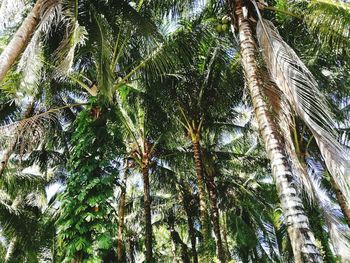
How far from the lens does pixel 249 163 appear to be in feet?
45.1

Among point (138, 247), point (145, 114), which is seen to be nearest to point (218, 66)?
point (145, 114)

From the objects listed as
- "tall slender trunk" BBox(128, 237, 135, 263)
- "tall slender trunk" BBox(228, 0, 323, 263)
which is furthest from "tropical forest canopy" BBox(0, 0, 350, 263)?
"tall slender trunk" BBox(128, 237, 135, 263)

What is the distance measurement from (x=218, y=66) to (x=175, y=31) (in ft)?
6.31

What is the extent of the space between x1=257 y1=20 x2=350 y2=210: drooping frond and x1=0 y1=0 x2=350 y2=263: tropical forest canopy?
0.02 metres

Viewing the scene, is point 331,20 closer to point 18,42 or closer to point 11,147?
point 18,42

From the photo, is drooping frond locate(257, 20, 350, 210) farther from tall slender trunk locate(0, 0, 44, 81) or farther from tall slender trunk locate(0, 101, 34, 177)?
tall slender trunk locate(0, 101, 34, 177)

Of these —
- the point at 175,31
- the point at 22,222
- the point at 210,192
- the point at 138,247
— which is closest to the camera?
the point at 175,31

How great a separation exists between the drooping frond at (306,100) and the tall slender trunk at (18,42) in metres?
3.59

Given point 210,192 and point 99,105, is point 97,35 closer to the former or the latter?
point 99,105

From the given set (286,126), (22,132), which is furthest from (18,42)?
(286,126)

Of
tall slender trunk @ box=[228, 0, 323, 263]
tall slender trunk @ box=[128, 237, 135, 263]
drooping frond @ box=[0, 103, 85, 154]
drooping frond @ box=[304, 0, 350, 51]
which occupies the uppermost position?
tall slender trunk @ box=[128, 237, 135, 263]

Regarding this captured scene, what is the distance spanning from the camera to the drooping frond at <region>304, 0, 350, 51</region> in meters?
4.75

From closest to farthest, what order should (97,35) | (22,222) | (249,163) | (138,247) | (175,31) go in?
(97,35), (175,31), (22,222), (249,163), (138,247)

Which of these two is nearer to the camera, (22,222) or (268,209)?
(22,222)
